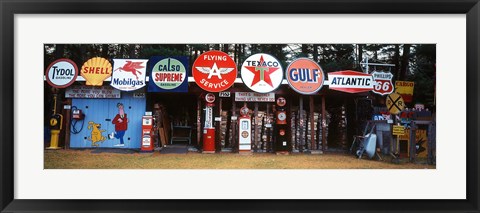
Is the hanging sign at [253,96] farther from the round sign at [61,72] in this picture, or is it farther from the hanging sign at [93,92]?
the round sign at [61,72]

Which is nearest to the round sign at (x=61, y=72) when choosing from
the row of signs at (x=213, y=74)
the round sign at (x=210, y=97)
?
the row of signs at (x=213, y=74)

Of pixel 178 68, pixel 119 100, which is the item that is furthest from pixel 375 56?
pixel 119 100

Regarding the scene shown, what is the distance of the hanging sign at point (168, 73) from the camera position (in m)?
8.84

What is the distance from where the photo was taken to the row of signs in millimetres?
8227

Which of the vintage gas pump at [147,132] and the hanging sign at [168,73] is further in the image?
the vintage gas pump at [147,132]

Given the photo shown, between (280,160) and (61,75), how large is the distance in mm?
5610

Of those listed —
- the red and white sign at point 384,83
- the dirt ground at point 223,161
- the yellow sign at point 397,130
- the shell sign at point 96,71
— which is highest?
the shell sign at point 96,71

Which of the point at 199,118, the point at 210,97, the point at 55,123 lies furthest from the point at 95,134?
the point at 210,97

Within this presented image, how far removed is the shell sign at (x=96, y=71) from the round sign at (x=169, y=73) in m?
1.17

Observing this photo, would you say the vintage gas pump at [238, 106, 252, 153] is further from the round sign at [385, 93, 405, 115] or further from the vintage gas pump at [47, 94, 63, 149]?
the vintage gas pump at [47, 94, 63, 149]

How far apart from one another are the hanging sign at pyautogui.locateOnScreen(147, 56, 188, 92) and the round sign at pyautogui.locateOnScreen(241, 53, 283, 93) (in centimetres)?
152

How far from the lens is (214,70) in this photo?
8258 mm

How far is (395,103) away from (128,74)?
656 centimetres
